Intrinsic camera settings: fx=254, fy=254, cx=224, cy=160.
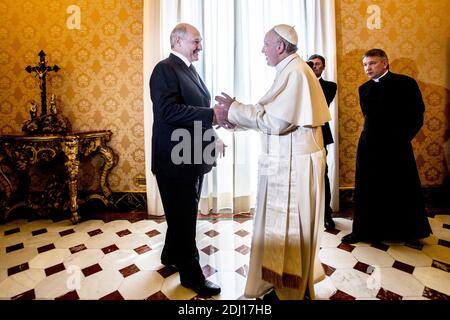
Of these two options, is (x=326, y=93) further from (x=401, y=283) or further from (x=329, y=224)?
(x=401, y=283)

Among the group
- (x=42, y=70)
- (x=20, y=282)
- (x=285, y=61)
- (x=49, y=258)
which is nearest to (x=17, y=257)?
(x=49, y=258)

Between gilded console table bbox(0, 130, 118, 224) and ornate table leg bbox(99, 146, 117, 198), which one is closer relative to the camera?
gilded console table bbox(0, 130, 118, 224)

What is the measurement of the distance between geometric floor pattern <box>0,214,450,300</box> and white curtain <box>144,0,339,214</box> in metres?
1.00

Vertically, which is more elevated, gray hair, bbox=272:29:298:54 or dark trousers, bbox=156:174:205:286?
gray hair, bbox=272:29:298:54

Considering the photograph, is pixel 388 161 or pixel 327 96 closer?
pixel 388 161

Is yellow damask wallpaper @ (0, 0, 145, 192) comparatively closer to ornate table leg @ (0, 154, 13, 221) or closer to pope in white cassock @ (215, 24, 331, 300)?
ornate table leg @ (0, 154, 13, 221)

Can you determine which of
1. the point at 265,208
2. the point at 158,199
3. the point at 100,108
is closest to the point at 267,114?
the point at 265,208

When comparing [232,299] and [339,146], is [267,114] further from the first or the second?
[339,146]

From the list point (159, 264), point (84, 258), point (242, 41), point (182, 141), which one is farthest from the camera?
point (242, 41)

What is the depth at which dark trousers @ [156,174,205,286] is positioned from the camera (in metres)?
1.94

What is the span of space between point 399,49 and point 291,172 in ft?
10.7

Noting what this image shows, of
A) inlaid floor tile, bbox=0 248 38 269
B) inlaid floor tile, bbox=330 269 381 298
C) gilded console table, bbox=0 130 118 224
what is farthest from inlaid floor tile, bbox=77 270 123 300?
inlaid floor tile, bbox=330 269 381 298

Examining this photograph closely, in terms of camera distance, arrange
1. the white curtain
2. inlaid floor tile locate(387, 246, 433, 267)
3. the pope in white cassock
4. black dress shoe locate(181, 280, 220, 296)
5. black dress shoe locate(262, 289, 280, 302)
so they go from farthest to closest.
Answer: the white curtain
inlaid floor tile locate(387, 246, 433, 267)
black dress shoe locate(181, 280, 220, 296)
black dress shoe locate(262, 289, 280, 302)
the pope in white cassock

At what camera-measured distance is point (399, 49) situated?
361 centimetres
